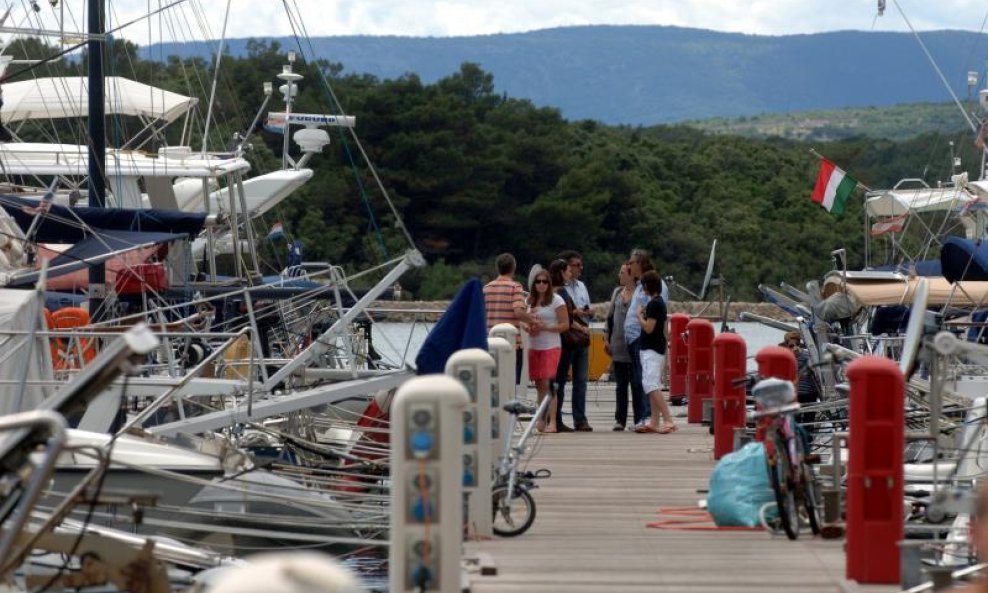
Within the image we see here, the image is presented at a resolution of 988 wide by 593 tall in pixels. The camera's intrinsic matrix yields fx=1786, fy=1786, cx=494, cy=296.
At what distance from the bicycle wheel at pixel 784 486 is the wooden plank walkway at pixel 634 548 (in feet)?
0.45

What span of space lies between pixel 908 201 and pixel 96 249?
74.7 ft

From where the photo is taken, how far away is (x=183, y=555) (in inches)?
443

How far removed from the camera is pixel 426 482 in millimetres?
8203

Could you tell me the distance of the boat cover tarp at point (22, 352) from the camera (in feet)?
44.2

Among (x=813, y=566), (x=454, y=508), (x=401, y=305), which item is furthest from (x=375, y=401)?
(x=401, y=305)

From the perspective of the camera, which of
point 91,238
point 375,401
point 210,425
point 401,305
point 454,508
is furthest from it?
point 401,305

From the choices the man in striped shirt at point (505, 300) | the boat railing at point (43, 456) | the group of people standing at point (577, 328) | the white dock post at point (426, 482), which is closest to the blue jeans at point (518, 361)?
the group of people standing at point (577, 328)

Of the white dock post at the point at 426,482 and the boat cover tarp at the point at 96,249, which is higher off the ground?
the boat cover tarp at the point at 96,249

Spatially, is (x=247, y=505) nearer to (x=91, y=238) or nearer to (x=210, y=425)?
(x=210, y=425)

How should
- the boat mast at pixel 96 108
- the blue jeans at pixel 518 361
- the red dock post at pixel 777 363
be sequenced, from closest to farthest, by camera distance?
the red dock post at pixel 777 363
the blue jeans at pixel 518 361
the boat mast at pixel 96 108

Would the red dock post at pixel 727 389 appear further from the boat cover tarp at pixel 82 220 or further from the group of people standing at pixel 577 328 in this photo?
the boat cover tarp at pixel 82 220

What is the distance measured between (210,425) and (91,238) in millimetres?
4838

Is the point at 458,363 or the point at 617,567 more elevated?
the point at 458,363

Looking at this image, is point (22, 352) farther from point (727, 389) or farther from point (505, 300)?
point (727, 389)
